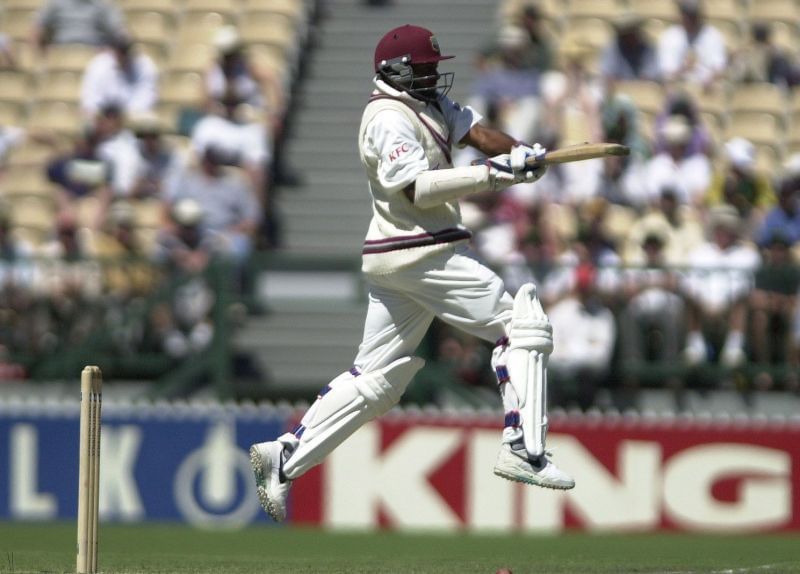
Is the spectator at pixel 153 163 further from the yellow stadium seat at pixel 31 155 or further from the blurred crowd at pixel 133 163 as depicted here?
the yellow stadium seat at pixel 31 155

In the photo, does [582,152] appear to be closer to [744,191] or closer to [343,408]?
[343,408]

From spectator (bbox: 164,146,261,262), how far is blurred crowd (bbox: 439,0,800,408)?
1635mm

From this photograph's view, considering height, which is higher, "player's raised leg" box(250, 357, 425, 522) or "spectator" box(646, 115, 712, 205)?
"spectator" box(646, 115, 712, 205)

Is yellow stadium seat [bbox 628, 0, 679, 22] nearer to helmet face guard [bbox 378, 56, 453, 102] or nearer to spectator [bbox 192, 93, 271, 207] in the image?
spectator [bbox 192, 93, 271, 207]

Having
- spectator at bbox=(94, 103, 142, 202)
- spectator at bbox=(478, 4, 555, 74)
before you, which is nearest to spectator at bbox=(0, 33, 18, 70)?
spectator at bbox=(94, 103, 142, 202)

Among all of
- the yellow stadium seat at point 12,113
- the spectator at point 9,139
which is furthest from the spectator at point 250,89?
the yellow stadium seat at point 12,113

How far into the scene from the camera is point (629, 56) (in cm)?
1273

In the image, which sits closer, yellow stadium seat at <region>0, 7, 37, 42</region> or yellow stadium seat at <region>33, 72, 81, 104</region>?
yellow stadium seat at <region>33, 72, 81, 104</region>

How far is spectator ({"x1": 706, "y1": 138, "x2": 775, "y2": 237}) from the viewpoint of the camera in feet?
37.8

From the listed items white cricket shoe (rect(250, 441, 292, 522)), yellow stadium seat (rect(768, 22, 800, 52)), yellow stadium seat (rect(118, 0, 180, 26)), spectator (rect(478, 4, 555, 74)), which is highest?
yellow stadium seat (rect(118, 0, 180, 26))

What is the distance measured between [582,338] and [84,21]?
5465 mm

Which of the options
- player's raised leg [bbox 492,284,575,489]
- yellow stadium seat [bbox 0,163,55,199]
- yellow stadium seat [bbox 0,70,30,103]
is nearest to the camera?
player's raised leg [bbox 492,284,575,489]

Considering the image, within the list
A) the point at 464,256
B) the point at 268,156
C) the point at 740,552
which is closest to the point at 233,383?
the point at 268,156

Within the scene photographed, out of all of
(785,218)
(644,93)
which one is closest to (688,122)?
(644,93)
